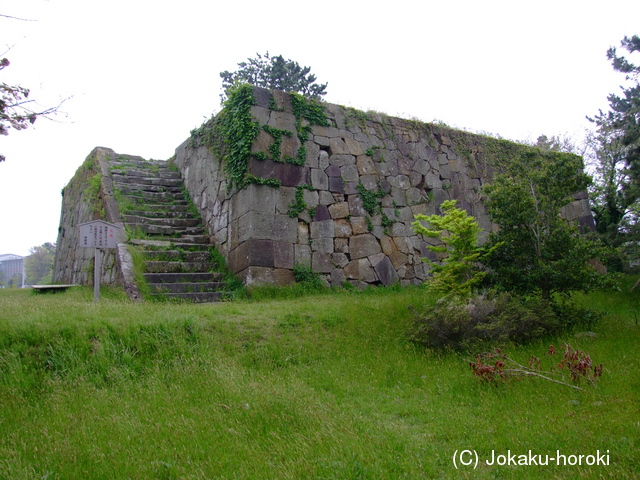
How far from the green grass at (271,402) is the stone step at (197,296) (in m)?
1.54

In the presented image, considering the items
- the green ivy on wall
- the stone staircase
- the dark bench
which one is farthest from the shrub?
the dark bench

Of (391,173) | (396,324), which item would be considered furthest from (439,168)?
(396,324)

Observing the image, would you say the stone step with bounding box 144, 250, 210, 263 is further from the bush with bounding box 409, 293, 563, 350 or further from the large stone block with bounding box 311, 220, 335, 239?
the bush with bounding box 409, 293, 563, 350

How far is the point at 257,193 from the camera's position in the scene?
9281 mm

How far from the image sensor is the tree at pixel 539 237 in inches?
266

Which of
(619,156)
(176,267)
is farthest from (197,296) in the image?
(619,156)

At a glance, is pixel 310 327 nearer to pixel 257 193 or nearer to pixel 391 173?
pixel 257 193

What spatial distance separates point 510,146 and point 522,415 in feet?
36.5

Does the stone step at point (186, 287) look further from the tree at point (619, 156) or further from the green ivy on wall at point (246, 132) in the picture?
the tree at point (619, 156)

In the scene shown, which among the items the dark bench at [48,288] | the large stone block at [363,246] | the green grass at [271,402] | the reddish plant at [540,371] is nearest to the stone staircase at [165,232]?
the green grass at [271,402]

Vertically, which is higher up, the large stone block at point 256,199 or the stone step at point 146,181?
the stone step at point 146,181

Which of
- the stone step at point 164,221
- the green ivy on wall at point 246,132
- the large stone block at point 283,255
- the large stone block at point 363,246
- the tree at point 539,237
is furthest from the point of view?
the stone step at point 164,221

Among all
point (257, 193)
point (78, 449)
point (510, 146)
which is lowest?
point (78, 449)

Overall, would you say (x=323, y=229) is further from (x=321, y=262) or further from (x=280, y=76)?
(x=280, y=76)
